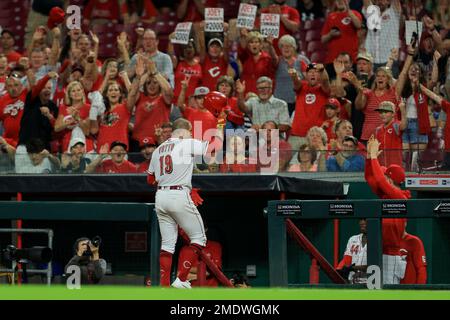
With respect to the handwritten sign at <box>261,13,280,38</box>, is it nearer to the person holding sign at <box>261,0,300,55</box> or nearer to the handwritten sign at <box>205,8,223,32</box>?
the person holding sign at <box>261,0,300,55</box>

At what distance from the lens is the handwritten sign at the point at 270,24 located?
15203 millimetres

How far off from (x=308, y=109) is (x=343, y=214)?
4.09m

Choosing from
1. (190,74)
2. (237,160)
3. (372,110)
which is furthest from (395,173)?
(190,74)

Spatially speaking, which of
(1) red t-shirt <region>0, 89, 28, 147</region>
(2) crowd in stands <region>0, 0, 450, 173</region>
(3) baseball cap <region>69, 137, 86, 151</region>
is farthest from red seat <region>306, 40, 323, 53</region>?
(1) red t-shirt <region>0, 89, 28, 147</region>

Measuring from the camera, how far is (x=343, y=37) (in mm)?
15188

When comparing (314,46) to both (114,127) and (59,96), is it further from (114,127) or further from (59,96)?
(59,96)

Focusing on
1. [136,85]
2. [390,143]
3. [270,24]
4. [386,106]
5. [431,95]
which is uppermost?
[270,24]

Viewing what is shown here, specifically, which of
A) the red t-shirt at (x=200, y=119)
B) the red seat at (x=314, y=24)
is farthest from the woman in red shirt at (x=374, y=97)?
the red seat at (x=314, y=24)

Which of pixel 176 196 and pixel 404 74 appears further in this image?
pixel 404 74

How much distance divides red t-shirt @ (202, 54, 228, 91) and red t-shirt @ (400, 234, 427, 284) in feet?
15.9

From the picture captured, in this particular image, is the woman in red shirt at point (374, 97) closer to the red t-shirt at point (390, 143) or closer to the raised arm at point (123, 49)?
the red t-shirt at point (390, 143)

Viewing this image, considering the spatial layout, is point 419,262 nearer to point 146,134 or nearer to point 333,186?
point 333,186

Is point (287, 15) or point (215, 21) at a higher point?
point (287, 15)
